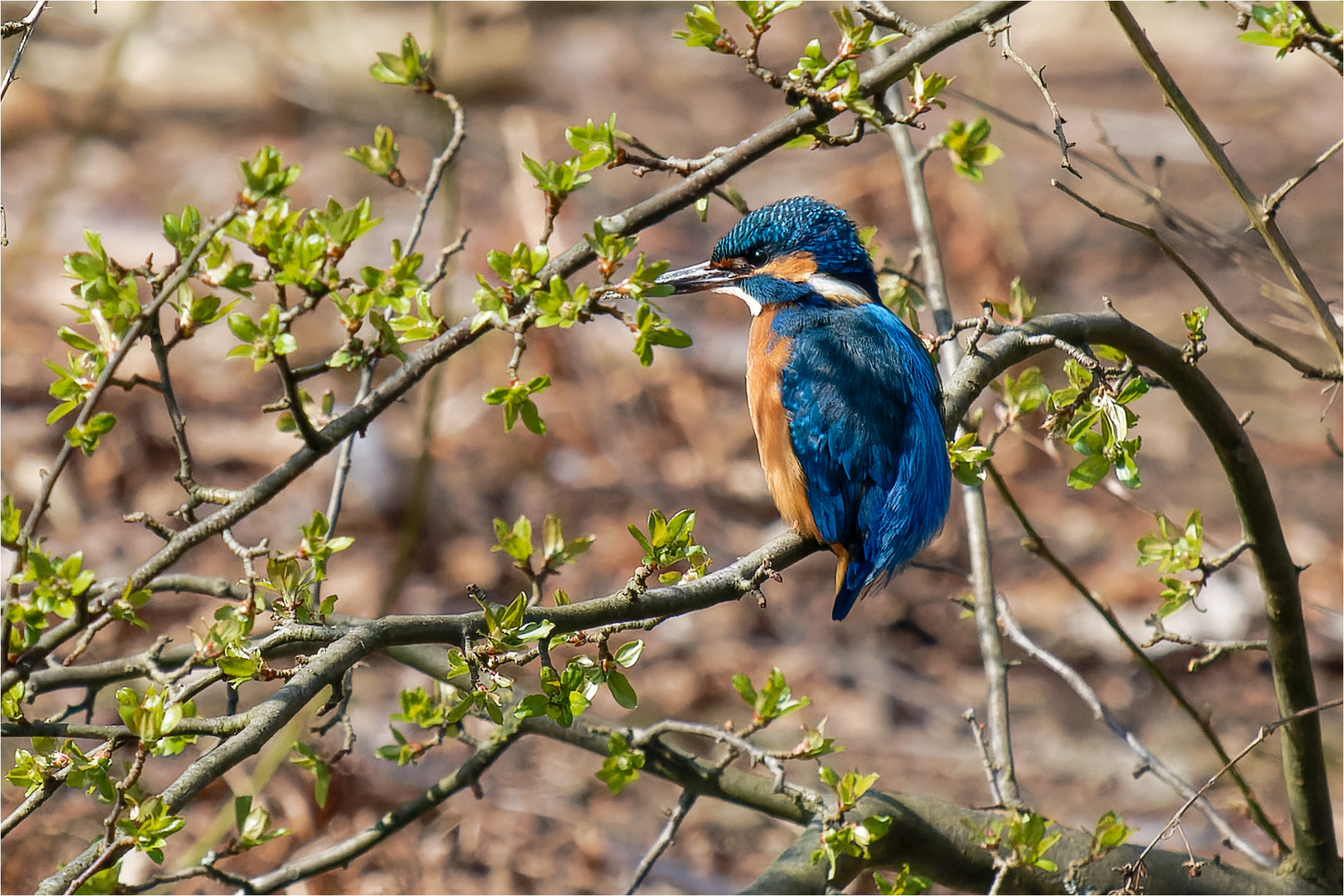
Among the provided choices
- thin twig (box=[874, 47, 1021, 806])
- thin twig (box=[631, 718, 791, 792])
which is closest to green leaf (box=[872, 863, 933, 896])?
thin twig (box=[631, 718, 791, 792])

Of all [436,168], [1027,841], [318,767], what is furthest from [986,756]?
[436,168]

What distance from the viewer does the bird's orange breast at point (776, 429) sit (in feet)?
7.94

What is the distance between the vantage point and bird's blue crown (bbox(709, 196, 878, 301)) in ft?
8.81

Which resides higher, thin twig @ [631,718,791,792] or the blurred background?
the blurred background

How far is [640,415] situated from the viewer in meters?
5.49

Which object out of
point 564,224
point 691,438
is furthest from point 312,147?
point 691,438

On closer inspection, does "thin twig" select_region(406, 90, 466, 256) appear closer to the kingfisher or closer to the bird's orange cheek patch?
the kingfisher

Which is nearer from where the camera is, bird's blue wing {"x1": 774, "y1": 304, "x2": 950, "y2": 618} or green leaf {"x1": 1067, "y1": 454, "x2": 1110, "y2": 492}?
green leaf {"x1": 1067, "y1": 454, "x2": 1110, "y2": 492}

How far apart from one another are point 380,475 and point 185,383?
109 cm

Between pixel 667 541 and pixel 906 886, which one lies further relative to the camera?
pixel 906 886

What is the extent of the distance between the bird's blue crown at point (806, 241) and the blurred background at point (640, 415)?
0.64 meters

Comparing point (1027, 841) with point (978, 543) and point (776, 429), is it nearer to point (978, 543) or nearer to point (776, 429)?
point (978, 543)

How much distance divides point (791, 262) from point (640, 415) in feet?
9.21

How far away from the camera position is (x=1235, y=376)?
222 inches
